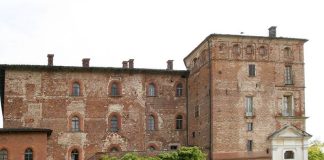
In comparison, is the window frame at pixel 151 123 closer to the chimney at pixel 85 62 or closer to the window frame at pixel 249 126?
the chimney at pixel 85 62

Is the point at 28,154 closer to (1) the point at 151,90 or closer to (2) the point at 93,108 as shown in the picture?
(2) the point at 93,108

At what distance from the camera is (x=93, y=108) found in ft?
153

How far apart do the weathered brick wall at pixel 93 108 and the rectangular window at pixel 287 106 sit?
28.4 feet

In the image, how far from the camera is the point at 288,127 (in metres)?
43.7

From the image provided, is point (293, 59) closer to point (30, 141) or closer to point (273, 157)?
point (273, 157)

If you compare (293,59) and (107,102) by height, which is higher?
(293,59)

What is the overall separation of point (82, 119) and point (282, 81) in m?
15.8

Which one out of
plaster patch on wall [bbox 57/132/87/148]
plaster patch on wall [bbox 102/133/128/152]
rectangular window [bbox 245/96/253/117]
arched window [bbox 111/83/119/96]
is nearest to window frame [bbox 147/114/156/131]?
plaster patch on wall [bbox 102/133/128/152]

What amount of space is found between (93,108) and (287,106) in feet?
49.8

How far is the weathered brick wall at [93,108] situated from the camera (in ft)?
149

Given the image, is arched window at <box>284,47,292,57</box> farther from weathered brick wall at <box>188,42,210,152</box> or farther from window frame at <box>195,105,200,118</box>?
window frame at <box>195,105,200,118</box>

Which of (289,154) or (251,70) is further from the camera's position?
(251,70)

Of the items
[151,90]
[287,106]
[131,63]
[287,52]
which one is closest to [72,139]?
[151,90]

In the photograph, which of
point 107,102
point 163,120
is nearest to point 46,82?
point 107,102
